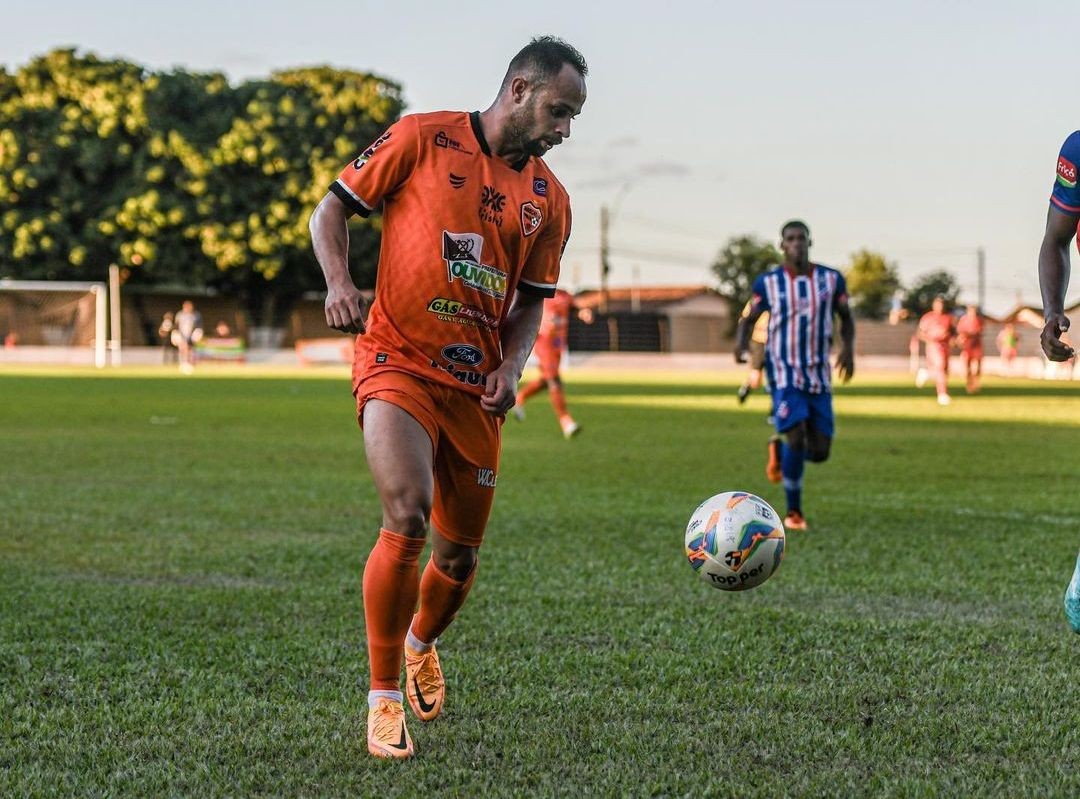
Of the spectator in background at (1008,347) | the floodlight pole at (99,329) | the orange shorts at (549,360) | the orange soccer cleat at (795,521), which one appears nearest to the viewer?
the orange soccer cleat at (795,521)

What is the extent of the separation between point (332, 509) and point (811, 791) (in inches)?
280

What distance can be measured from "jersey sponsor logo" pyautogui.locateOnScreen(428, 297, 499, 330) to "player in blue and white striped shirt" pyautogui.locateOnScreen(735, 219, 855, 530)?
5616 millimetres

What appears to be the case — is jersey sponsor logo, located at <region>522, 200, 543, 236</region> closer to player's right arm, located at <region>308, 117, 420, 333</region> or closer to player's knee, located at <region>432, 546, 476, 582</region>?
player's right arm, located at <region>308, 117, 420, 333</region>

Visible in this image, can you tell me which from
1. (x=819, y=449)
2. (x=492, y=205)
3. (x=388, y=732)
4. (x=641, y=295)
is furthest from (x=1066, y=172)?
(x=641, y=295)

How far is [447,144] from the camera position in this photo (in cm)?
447

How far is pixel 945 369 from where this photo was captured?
29.9 m

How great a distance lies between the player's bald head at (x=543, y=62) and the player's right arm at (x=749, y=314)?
574 centimetres

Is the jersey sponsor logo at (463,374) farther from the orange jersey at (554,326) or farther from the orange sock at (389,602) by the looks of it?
the orange jersey at (554,326)

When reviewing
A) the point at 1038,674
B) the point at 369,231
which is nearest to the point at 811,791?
the point at 1038,674

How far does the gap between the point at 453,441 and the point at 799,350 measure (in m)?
5.85

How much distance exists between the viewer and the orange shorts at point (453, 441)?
14.3ft

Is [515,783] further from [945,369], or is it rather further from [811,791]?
[945,369]

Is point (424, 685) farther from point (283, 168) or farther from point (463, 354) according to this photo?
point (283, 168)

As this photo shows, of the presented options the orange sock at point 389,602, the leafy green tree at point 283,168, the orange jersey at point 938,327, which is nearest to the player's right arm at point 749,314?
the orange sock at point 389,602
